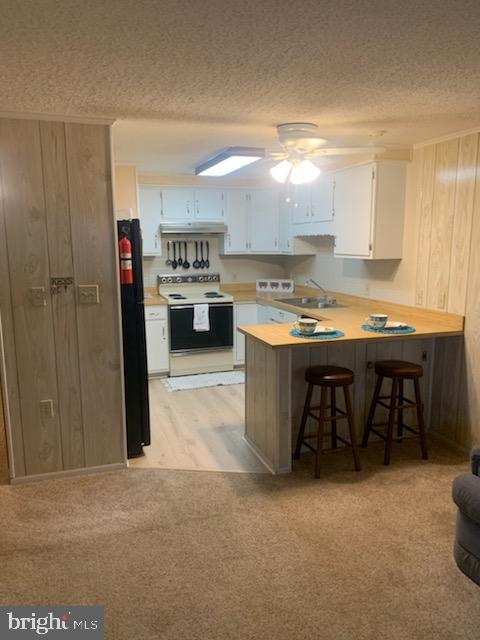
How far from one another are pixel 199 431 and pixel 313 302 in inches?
86.6

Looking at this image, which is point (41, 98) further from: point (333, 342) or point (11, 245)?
point (333, 342)

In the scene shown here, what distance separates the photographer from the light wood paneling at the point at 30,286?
288 centimetres

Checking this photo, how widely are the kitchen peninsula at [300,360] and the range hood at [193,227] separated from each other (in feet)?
6.76

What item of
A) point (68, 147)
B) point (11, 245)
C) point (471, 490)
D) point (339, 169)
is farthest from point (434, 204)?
point (11, 245)

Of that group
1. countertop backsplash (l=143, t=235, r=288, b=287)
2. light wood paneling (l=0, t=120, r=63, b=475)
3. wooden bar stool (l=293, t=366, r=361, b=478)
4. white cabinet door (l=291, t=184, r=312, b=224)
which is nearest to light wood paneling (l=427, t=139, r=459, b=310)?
wooden bar stool (l=293, t=366, r=361, b=478)

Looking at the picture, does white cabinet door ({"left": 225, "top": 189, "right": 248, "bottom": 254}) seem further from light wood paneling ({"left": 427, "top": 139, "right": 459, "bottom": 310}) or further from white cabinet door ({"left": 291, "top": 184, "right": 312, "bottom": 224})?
light wood paneling ({"left": 427, "top": 139, "right": 459, "bottom": 310})

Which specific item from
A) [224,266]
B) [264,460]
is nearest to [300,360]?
[264,460]

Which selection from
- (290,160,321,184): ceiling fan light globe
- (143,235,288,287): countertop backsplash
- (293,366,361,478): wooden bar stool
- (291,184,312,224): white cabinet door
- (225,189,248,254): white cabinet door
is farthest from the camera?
(143,235,288,287): countertop backsplash

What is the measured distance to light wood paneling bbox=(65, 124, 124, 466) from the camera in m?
3.01

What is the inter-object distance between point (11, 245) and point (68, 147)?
0.69 meters

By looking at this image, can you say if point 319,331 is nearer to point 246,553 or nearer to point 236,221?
point 246,553

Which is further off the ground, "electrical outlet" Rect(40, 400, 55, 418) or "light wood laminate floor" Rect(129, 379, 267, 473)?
"electrical outlet" Rect(40, 400, 55, 418)

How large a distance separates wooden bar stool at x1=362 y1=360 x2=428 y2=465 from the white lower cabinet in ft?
8.29

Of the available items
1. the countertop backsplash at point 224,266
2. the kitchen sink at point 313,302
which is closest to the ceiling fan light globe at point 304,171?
the kitchen sink at point 313,302
